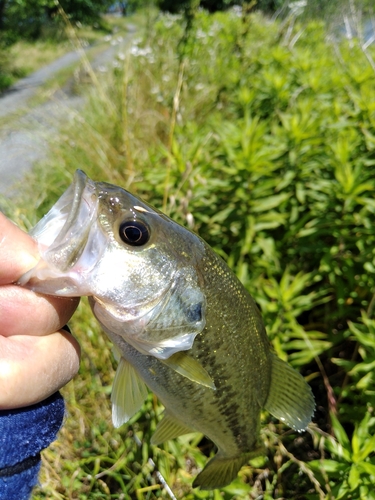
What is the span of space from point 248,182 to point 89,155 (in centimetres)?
229

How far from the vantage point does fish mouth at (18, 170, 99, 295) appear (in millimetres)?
996

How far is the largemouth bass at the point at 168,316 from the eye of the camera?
1.04 m

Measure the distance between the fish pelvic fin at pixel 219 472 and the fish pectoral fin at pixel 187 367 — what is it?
53 cm

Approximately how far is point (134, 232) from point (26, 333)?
386mm

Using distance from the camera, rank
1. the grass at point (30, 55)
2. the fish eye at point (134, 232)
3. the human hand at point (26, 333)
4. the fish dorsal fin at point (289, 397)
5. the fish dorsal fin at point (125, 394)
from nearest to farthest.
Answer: the human hand at point (26, 333) → the fish eye at point (134, 232) → the fish dorsal fin at point (125, 394) → the fish dorsal fin at point (289, 397) → the grass at point (30, 55)

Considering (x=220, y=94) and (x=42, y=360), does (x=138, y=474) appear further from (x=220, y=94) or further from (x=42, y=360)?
(x=220, y=94)

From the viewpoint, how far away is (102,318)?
3.73ft

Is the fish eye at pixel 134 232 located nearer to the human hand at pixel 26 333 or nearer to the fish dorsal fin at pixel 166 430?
the human hand at pixel 26 333

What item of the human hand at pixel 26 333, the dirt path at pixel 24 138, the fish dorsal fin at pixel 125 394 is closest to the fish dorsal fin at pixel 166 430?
the fish dorsal fin at pixel 125 394

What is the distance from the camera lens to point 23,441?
3.61ft

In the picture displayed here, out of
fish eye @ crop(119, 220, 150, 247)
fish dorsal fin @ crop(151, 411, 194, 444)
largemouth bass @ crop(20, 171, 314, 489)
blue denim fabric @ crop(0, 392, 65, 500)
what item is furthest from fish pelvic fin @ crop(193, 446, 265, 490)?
fish eye @ crop(119, 220, 150, 247)

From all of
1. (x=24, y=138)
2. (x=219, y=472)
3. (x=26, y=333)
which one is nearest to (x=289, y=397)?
(x=219, y=472)

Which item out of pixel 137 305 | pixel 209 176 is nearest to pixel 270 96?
pixel 209 176

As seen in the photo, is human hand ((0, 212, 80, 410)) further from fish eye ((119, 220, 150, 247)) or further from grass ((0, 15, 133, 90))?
grass ((0, 15, 133, 90))
